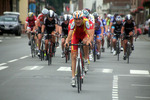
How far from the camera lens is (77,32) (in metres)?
11.6

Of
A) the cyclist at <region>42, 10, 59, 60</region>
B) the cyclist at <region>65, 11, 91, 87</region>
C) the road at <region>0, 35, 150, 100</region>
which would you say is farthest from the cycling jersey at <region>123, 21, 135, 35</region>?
the cyclist at <region>65, 11, 91, 87</region>

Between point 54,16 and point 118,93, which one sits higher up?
point 54,16

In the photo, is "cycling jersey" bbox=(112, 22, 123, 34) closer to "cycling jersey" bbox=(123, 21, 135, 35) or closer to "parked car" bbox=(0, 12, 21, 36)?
"cycling jersey" bbox=(123, 21, 135, 35)

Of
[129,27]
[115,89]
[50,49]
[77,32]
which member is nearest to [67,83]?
[77,32]

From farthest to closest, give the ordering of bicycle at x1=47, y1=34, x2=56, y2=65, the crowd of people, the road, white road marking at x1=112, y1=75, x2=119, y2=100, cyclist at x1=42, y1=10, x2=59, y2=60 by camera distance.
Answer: cyclist at x1=42, y1=10, x2=59, y2=60 → bicycle at x1=47, y1=34, x2=56, y2=65 → the crowd of people → the road → white road marking at x1=112, y1=75, x2=119, y2=100

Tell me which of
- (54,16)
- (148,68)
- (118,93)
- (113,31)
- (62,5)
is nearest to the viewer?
(118,93)

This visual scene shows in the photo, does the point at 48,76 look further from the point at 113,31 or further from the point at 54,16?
the point at 113,31

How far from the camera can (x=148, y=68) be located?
53.4 feet

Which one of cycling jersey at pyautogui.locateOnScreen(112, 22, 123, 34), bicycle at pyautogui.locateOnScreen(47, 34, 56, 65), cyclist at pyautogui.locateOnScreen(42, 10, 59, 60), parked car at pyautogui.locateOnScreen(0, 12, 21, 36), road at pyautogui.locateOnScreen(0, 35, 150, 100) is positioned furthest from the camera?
parked car at pyautogui.locateOnScreen(0, 12, 21, 36)

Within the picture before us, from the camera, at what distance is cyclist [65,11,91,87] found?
10.8 metres

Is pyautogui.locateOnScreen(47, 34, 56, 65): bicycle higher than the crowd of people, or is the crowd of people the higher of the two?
the crowd of people

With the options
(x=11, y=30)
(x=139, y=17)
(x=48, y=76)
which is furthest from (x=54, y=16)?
(x=139, y=17)

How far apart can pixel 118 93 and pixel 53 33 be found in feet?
27.1

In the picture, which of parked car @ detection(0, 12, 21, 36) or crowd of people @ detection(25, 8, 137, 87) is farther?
parked car @ detection(0, 12, 21, 36)
